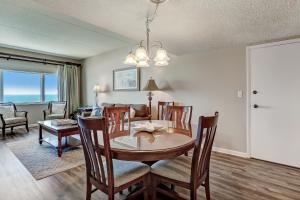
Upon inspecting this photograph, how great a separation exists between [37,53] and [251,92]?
20.5 feet

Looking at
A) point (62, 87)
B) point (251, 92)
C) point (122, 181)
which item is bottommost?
point (122, 181)

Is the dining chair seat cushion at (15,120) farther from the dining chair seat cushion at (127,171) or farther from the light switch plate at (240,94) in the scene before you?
the light switch plate at (240,94)

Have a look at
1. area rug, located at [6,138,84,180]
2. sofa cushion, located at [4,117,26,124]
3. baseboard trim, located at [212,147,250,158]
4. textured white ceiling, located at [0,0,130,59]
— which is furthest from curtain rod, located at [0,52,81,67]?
baseboard trim, located at [212,147,250,158]

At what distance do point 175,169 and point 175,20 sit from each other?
5.59 feet

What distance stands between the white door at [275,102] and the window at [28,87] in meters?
6.27

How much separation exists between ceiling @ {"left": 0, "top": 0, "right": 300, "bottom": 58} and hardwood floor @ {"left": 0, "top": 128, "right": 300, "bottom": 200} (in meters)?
2.00

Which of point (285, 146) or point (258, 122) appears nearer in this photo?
point (285, 146)

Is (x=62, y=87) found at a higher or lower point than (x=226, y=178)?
higher

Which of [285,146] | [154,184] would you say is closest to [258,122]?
[285,146]

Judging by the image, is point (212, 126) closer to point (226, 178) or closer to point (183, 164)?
point (183, 164)

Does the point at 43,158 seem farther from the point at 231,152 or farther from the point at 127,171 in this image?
the point at 231,152

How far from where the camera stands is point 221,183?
2.14 m

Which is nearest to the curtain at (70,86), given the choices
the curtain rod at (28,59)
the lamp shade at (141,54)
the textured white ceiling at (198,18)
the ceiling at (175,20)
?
the curtain rod at (28,59)

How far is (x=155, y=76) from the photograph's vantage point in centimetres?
424
